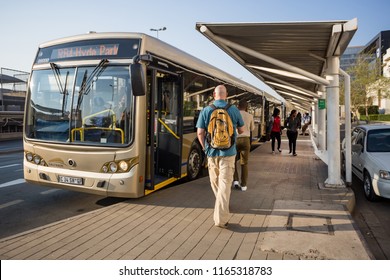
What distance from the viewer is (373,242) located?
197 inches

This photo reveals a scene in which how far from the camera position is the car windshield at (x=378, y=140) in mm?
7820

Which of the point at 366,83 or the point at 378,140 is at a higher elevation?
the point at 366,83

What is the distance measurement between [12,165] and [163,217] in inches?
349

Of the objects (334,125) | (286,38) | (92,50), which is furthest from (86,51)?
(334,125)

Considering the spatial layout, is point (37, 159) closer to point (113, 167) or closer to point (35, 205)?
point (35, 205)

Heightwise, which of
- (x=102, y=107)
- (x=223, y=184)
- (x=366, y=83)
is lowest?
(x=223, y=184)

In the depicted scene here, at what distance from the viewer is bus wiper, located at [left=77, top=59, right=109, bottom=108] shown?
19.2 ft

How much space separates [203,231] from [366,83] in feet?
147

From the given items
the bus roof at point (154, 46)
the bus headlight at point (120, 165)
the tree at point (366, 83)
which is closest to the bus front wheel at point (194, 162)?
the bus roof at point (154, 46)

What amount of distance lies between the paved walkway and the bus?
0.66 metres

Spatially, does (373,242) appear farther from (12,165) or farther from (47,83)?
(12,165)

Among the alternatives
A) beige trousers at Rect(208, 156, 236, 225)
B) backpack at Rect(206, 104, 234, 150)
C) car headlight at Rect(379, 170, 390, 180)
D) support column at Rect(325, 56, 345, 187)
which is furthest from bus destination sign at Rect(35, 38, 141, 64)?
car headlight at Rect(379, 170, 390, 180)

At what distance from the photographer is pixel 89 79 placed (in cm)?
593

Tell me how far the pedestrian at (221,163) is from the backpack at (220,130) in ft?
0.25
